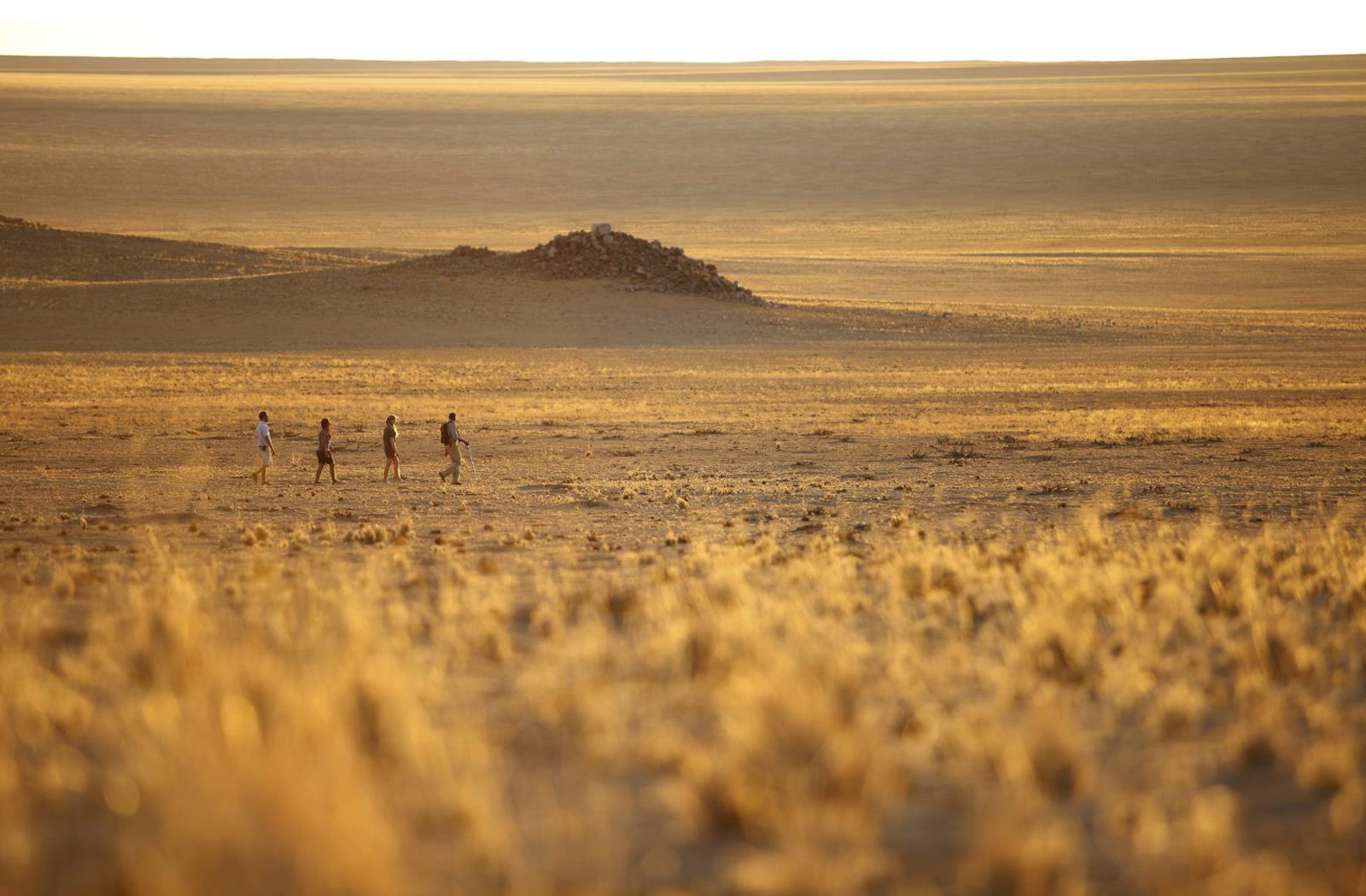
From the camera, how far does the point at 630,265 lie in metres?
50.4

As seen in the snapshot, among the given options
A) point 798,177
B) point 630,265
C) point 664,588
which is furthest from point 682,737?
point 798,177

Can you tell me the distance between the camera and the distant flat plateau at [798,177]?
220 ft

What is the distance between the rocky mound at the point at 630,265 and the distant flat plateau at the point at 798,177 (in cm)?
682

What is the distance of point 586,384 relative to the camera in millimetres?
33938

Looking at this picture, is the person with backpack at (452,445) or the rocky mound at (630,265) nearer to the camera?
the person with backpack at (452,445)

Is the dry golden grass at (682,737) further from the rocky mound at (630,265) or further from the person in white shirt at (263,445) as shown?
the rocky mound at (630,265)

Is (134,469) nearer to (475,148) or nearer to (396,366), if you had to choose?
(396,366)

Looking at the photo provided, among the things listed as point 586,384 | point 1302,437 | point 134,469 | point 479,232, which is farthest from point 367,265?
point 1302,437

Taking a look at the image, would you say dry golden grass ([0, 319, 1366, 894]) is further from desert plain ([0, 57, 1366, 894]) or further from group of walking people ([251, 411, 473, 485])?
group of walking people ([251, 411, 473, 485])

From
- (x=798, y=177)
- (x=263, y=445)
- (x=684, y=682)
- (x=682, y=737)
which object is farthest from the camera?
(x=798, y=177)

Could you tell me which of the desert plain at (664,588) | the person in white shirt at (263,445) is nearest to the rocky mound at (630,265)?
the desert plain at (664,588)

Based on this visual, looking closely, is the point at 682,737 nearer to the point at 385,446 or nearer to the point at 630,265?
the point at 385,446

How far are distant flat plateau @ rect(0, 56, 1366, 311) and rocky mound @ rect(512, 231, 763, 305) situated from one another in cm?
682

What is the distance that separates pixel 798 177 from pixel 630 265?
58.1 m
